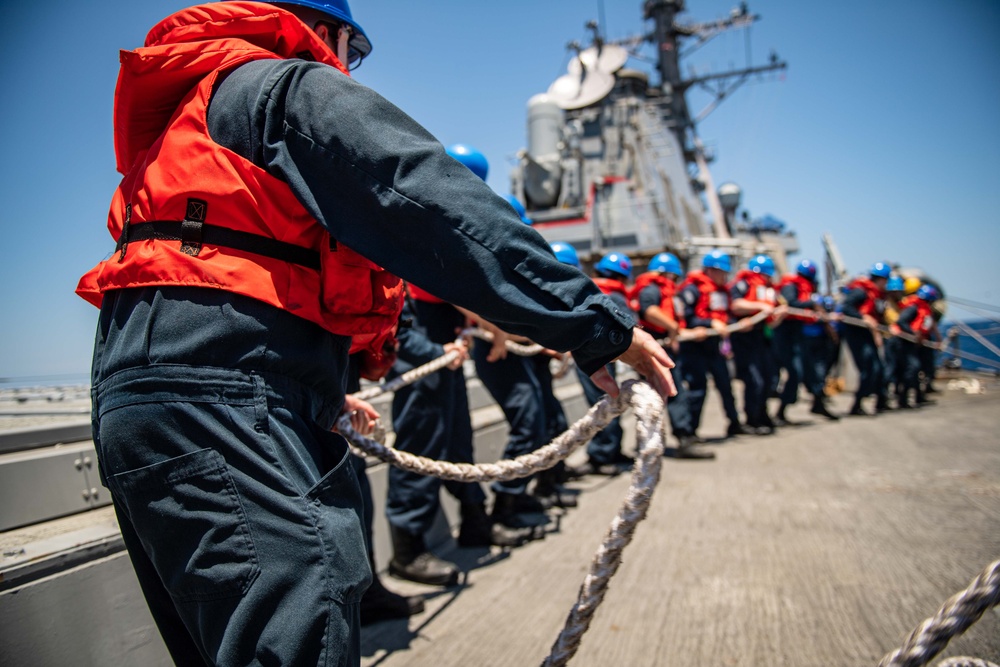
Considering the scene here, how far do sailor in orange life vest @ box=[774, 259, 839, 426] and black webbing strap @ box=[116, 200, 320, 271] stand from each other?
8242mm

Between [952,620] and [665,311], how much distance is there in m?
5.56

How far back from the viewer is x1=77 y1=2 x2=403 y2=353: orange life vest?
46.0 inches

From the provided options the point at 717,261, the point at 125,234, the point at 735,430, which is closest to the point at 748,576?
the point at 125,234

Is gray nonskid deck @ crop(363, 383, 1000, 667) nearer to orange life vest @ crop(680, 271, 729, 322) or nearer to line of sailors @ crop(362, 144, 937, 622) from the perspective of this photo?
line of sailors @ crop(362, 144, 937, 622)

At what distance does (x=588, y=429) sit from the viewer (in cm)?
153

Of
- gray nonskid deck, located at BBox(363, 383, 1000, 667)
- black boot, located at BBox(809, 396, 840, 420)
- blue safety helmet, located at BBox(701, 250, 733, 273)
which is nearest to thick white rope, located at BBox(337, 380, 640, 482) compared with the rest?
gray nonskid deck, located at BBox(363, 383, 1000, 667)

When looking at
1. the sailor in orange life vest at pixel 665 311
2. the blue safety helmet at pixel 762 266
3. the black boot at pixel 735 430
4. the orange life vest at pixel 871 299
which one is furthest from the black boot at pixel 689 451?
the orange life vest at pixel 871 299

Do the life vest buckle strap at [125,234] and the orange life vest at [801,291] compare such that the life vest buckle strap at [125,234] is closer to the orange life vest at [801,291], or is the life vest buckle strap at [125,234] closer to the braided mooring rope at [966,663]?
the braided mooring rope at [966,663]

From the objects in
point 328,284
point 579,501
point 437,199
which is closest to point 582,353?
point 437,199

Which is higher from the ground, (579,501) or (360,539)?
(360,539)

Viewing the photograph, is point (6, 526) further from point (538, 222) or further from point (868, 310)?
point (538, 222)

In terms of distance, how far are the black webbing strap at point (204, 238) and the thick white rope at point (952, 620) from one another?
3.95ft

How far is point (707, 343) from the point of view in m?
7.12

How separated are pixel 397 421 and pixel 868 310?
8.06 meters
